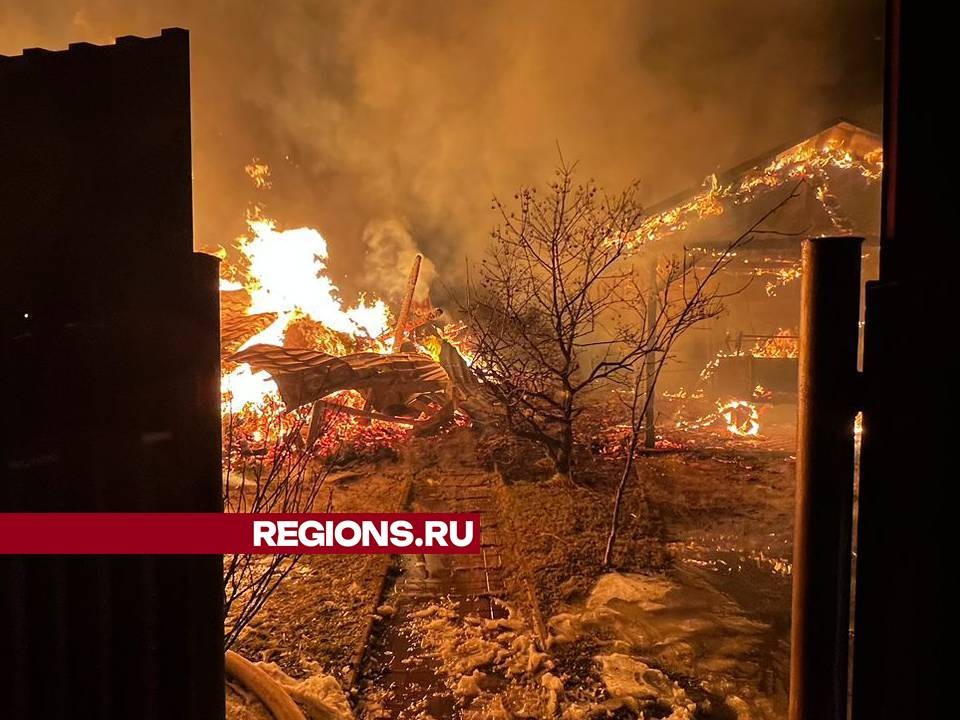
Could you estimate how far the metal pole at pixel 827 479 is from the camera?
37.7 inches

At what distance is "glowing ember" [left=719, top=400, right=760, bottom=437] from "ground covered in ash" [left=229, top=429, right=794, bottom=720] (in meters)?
3.08

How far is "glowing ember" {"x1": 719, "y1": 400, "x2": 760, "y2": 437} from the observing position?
1188 cm

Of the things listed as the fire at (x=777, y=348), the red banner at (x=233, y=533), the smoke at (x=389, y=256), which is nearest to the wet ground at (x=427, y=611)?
the red banner at (x=233, y=533)

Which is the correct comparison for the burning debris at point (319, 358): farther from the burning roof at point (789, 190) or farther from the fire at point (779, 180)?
the burning roof at point (789, 190)

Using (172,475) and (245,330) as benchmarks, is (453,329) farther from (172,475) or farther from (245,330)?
(172,475)

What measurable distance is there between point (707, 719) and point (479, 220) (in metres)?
21.6

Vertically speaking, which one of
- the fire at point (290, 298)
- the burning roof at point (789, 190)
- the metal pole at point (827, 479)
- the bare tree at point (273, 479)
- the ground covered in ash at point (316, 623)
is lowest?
the ground covered in ash at point (316, 623)

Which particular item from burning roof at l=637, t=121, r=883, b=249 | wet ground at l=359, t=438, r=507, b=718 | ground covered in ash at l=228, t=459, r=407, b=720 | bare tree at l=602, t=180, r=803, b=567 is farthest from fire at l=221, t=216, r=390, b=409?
burning roof at l=637, t=121, r=883, b=249

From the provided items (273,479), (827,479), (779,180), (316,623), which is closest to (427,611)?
(316,623)

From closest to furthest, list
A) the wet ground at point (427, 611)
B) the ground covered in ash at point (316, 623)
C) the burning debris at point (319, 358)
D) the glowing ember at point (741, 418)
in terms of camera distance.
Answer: the wet ground at point (427, 611) < the ground covered in ash at point (316, 623) < the burning debris at point (319, 358) < the glowing ember at point (741, 418)

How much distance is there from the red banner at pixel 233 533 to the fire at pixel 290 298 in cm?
582

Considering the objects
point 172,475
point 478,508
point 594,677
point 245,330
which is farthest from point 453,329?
point 172,475

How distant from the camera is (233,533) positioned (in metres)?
3.67

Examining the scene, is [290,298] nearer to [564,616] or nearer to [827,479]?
[564,616]
